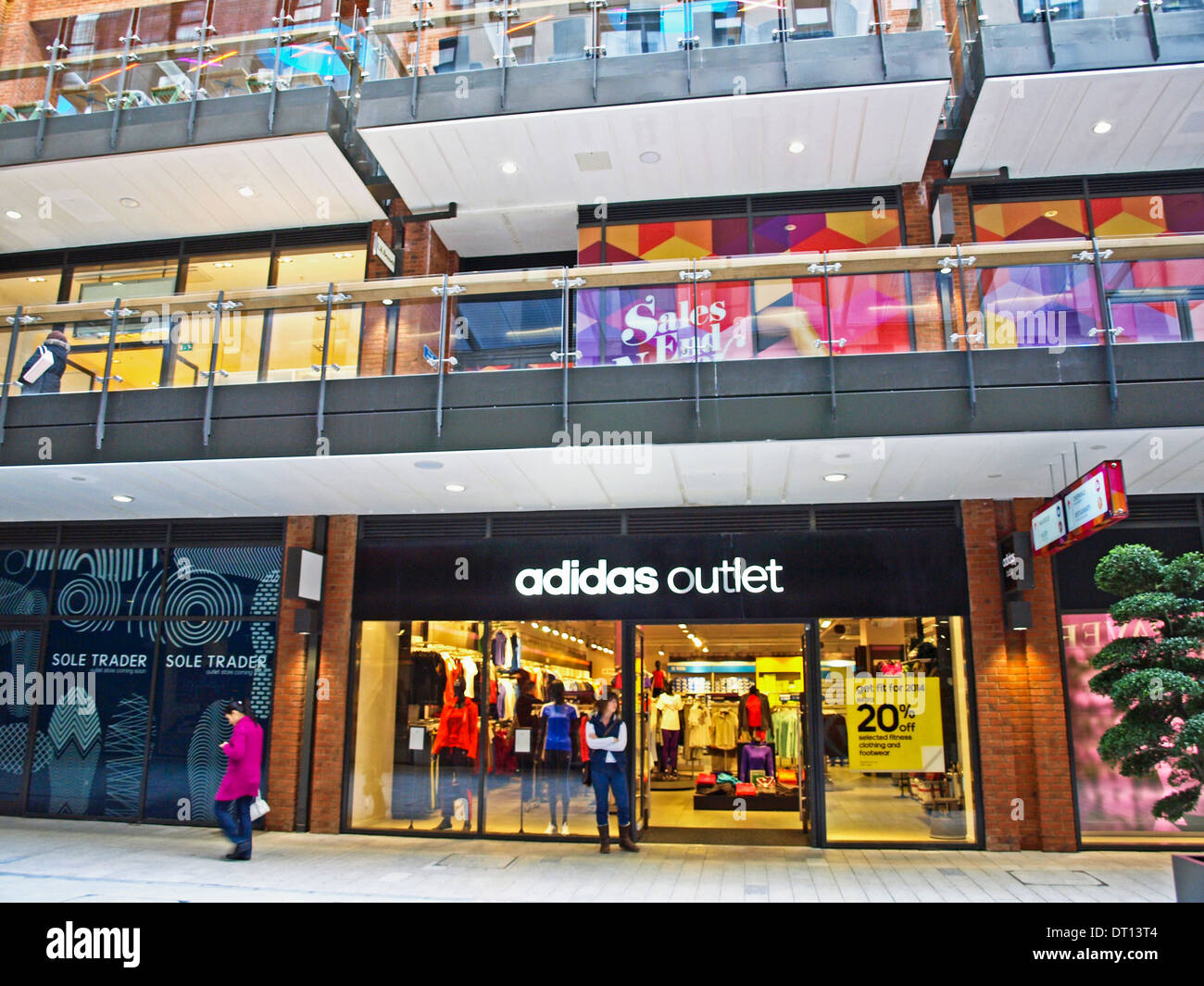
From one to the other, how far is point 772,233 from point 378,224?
17.1ft

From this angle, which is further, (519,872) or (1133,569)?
(519,872)

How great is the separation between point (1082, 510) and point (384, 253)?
28.3ft

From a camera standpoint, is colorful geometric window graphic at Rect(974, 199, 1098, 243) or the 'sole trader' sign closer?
the 'sole trader' sign

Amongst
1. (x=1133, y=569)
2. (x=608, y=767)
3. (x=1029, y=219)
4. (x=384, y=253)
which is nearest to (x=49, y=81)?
(x=384, y=253)

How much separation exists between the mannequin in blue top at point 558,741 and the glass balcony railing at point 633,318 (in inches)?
154

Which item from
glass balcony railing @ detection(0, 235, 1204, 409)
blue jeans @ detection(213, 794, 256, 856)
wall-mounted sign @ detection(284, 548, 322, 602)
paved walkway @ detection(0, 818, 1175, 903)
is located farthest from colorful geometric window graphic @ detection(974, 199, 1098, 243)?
blue jeans @ detection(213, 794, 256, 856)

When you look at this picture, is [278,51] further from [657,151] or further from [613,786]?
[613,786]

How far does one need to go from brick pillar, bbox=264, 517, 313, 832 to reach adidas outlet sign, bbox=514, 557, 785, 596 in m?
2.78

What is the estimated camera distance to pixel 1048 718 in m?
9.14

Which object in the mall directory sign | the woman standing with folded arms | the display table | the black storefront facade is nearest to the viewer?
the mall directory sign

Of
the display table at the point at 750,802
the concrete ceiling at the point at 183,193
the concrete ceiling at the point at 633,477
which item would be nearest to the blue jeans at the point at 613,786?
the display table at the point at 750,802

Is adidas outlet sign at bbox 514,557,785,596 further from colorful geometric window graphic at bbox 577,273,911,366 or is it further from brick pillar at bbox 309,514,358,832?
colorful geometric window graphic at bbox 577,273,911,366

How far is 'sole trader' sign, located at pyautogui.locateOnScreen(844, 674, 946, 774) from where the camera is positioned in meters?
9.34
